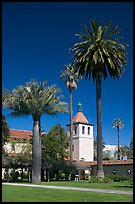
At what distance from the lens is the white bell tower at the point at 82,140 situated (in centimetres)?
7731

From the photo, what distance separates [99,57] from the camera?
42094 millimetres

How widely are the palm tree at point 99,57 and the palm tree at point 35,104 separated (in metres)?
5.34

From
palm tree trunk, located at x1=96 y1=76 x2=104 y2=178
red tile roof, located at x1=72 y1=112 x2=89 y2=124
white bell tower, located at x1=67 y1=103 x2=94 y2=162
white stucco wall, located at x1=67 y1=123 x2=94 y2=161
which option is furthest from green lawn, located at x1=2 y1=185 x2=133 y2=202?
red tile roof, located at x1=72 y1=112 x2=89 y2=124

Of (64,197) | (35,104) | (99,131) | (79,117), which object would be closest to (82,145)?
(79,117)

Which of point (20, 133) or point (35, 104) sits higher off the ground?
point (35, 104)

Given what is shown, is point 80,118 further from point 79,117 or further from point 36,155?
point 36,155

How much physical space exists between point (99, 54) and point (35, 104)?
9.99 m

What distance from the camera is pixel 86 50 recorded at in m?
43.2

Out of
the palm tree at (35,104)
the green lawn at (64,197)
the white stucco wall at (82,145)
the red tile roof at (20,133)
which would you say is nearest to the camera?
the green lawn at (64,197)

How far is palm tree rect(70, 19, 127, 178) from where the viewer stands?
41.9 metres

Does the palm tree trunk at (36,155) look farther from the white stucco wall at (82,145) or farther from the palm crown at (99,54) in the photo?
the white stucco wall at (82,145)

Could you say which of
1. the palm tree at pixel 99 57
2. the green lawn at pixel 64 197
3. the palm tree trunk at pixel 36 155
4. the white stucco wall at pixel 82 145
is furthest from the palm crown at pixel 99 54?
the white stucco wall at pixel 82 145

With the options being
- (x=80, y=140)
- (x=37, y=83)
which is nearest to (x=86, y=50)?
(x=37, y=83)

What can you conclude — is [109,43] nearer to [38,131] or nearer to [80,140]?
[38,131]
